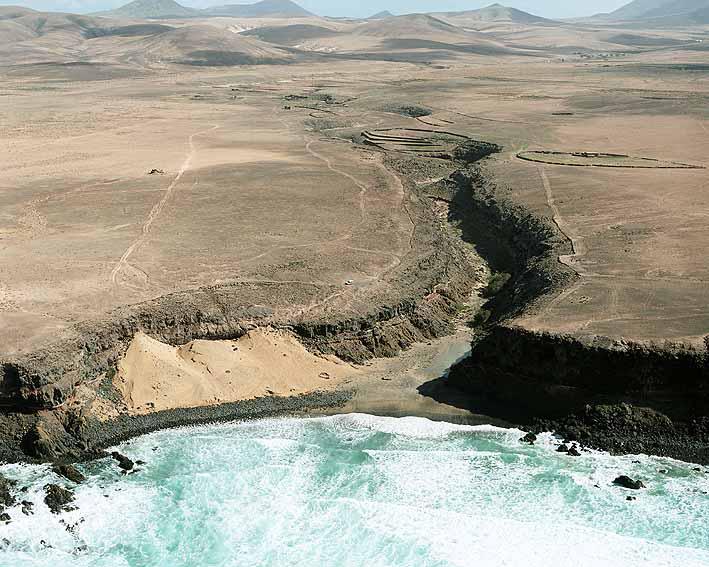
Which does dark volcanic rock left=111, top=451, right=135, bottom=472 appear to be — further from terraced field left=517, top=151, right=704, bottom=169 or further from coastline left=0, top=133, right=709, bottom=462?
terraced field left=517, top=151, right=704, bottom=169

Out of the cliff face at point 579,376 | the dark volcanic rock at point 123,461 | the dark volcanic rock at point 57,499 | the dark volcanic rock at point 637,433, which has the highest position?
the cliff face at point 579,376

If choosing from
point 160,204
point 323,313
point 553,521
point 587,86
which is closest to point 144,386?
point 323,313

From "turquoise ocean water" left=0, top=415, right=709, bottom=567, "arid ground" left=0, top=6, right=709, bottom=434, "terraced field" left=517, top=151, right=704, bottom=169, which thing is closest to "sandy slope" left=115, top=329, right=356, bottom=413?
"turquoise ocean water" left=0, top=415, right=709, bottom=567

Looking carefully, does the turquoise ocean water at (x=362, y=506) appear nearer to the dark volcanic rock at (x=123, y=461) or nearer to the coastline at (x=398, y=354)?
the dark volcanic rock at (x=123, y=461)

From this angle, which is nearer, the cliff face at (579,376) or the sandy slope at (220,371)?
the cliff face at (579,376)

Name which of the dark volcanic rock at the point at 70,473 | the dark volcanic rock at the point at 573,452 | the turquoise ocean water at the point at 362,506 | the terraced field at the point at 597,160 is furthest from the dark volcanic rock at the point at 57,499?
the terraced field at the point at 597,160

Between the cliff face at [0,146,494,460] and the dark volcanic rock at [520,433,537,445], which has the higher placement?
the cliff face at [0,146,494,460]
